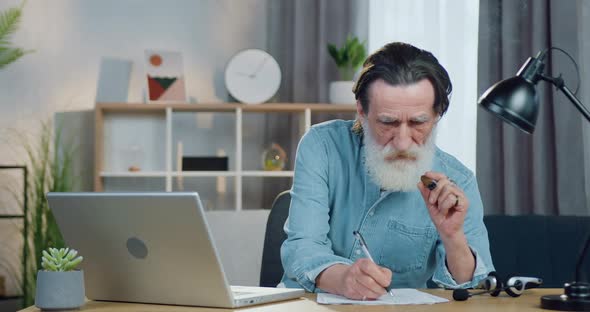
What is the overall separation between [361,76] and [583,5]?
1.21 meters

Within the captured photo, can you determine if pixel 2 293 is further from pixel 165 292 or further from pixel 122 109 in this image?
pixel 165 292

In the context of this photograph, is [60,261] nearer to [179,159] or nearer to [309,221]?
[309,221]

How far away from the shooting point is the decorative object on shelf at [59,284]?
5.25 feet

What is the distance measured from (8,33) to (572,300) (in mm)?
3748

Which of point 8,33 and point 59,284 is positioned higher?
point 8,33

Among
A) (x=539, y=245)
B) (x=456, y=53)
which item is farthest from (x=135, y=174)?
(x=539, y=245)

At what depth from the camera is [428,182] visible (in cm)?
187

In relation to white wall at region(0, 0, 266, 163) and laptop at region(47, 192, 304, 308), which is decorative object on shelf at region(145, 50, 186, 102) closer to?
white wall at region(0, 0, 266, 163)

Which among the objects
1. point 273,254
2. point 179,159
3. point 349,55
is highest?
point 349,55

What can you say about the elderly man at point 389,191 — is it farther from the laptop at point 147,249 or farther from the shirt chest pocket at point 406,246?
the laptop at point 147,249

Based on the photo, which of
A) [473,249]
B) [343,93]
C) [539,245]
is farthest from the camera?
[343,93]

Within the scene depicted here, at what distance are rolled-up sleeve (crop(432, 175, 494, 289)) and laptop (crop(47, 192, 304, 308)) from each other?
466 millimetres

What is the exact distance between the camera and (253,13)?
518 cm

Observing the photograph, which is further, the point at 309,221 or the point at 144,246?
the point at 309,221
